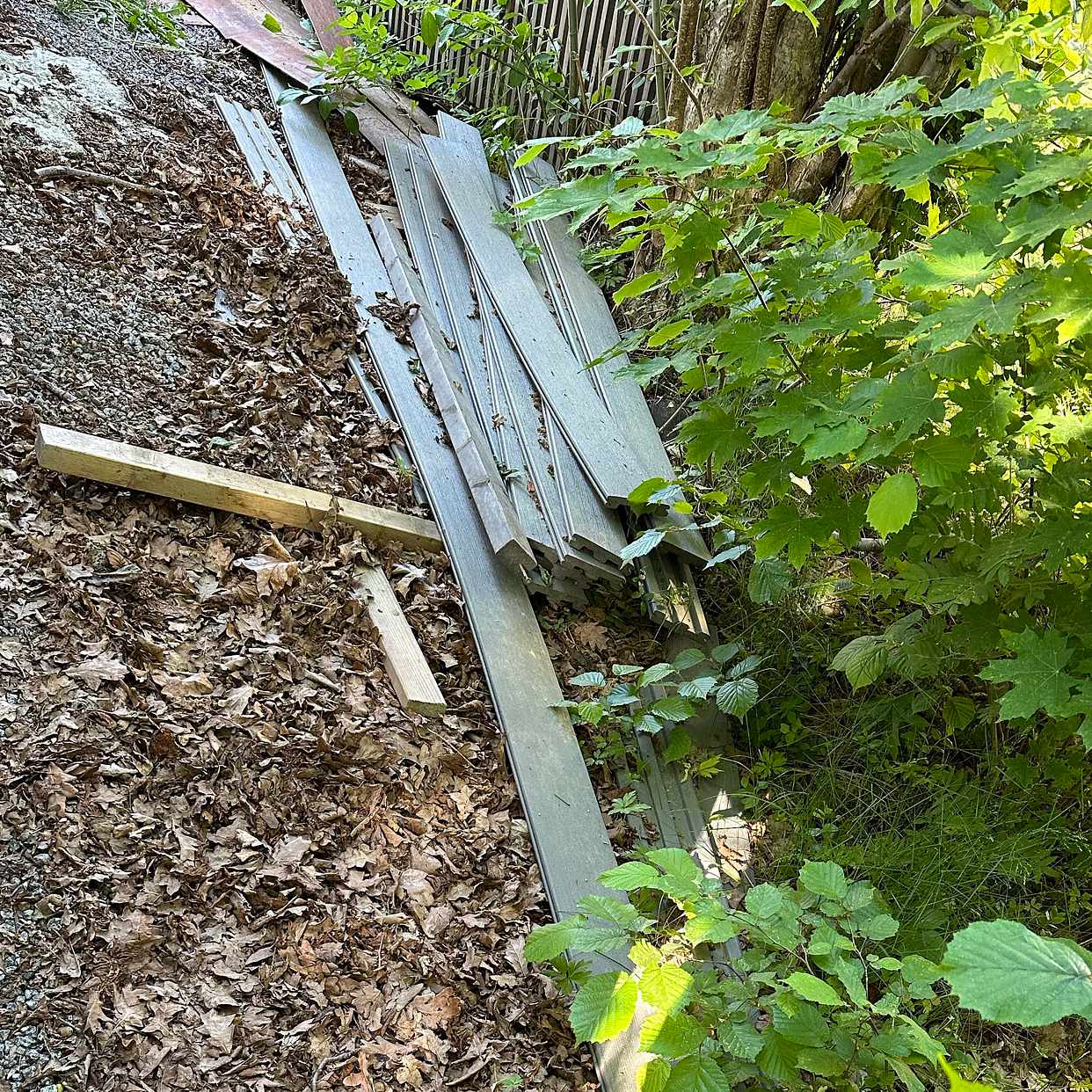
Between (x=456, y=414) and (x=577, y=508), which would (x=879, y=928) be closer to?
(x=577, y=508)

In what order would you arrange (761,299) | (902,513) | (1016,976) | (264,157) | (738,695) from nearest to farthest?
(1016,976)
(902,513)
(761,299)
(738,695)
(264,157)

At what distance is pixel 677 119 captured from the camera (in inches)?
177

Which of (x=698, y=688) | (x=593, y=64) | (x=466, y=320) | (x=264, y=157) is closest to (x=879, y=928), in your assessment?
(x=698, y=688)

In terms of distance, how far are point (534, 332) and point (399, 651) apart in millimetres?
1832

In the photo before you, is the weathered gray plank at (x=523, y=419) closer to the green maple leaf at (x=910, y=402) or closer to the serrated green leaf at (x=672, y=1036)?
the green maple leaf at (x=910, y=402)

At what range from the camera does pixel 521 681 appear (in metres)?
3.16

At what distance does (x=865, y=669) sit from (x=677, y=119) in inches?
114

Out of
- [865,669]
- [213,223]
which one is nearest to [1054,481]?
[865,669]

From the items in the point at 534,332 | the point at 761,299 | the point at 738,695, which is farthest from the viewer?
the point at 534,332

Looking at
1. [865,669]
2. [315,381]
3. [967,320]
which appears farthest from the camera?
[315,381]

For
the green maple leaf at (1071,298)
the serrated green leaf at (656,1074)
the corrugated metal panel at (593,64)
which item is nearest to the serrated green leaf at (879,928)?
the serrated green leaf at (656,1074)

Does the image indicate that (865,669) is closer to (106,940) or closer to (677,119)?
(106,940)

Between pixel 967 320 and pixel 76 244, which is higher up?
pixel 967 320

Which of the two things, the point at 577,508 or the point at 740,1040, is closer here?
the point at 740,1040
